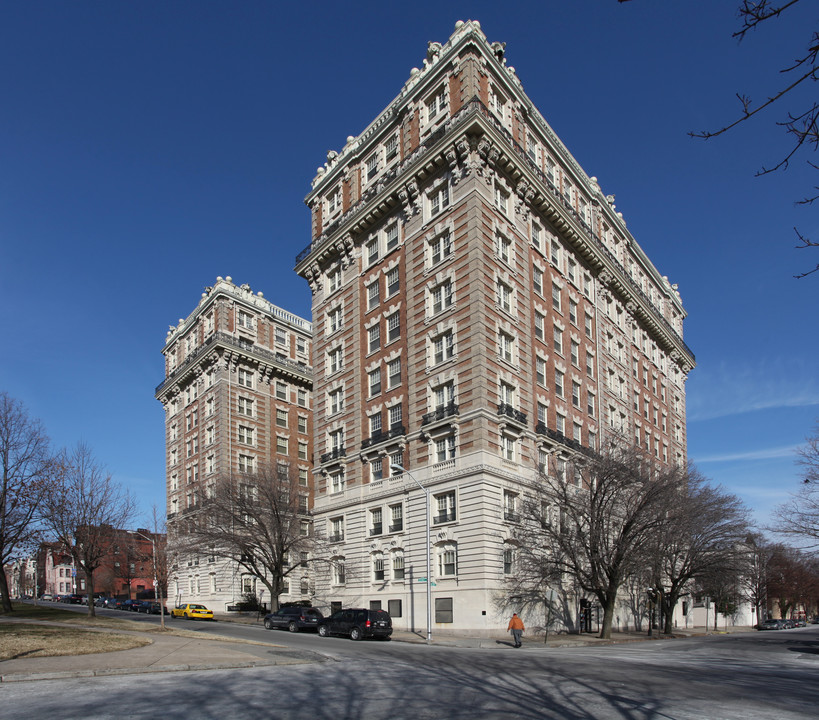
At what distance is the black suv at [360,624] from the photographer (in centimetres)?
3484

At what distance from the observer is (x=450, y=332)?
44250mm

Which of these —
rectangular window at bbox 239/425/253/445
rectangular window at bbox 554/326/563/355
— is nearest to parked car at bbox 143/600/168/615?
rectangular window at bbox 239/425/253/445

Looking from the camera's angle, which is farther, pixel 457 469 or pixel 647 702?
pixel 457 469

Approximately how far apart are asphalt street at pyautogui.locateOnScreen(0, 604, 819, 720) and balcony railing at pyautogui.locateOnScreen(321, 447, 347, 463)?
30.5 m

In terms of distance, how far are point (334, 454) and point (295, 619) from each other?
14569 mm

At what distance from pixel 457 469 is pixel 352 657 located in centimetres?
1881

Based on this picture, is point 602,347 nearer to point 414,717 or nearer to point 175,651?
point 175,651

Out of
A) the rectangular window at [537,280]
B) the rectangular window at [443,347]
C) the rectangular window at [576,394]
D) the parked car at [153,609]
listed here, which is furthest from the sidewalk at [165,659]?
the parked car at [153,609]

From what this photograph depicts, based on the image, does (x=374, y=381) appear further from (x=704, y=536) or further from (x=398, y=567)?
(x=704, y=536)

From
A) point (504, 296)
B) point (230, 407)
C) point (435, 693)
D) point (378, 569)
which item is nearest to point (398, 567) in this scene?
point (378, 569)

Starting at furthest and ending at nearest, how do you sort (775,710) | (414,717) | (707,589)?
(707,589)
(775,710)
(414,717)

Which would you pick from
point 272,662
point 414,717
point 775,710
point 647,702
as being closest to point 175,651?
point 272,662

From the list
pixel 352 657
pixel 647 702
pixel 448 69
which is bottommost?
pixel 352 657

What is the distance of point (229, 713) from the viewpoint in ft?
40.5
